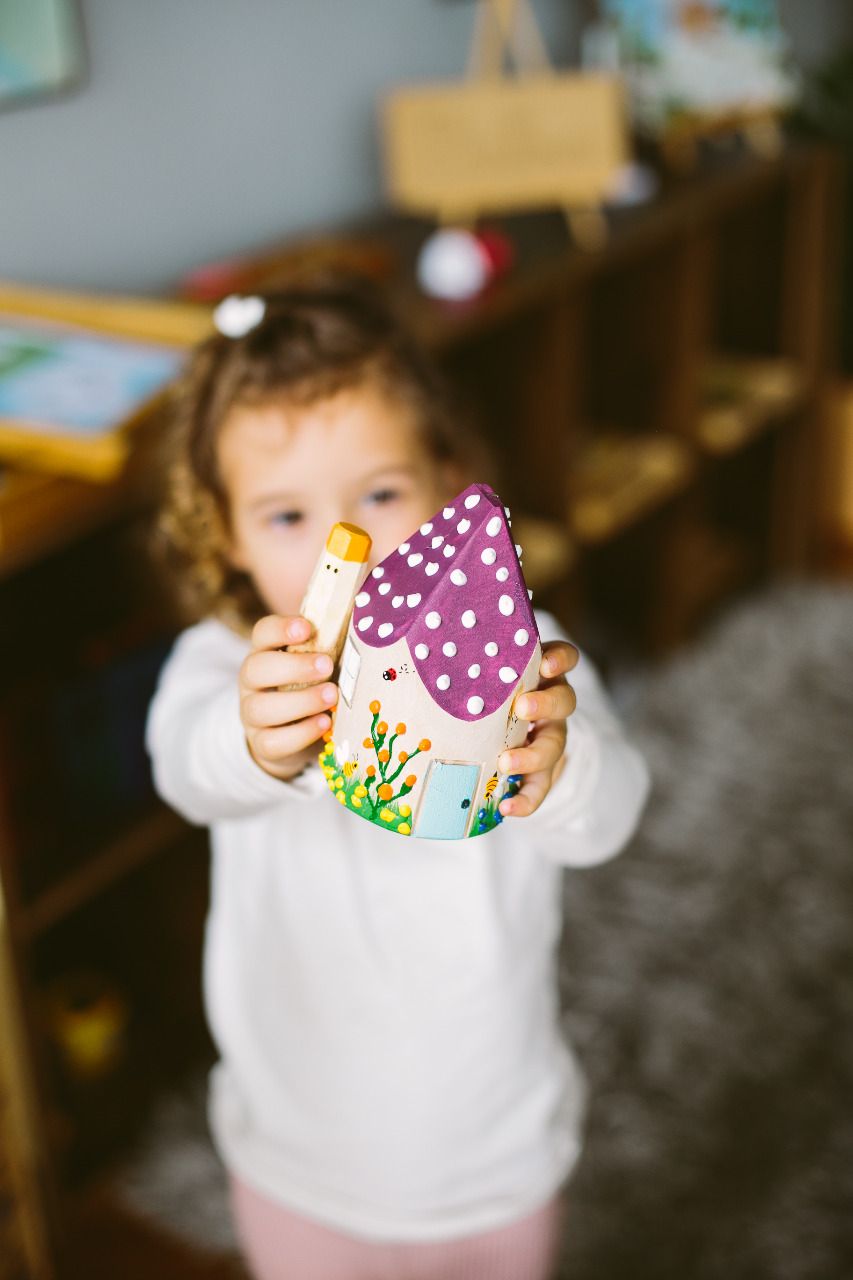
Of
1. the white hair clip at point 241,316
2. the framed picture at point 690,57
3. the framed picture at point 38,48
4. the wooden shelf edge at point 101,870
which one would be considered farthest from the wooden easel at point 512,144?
the white hair clip at point 241,316

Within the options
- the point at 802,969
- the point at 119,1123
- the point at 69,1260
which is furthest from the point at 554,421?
the point at 69,1260

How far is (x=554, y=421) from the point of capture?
2.07 meters

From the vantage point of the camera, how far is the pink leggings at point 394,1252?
2.97 feet

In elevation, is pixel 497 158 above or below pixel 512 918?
above

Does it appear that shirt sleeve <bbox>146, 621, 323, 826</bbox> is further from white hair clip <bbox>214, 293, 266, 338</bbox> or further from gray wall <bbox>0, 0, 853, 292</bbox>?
gray wall <bbox>0, 0, 853, 292</bbox>

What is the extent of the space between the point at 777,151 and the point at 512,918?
2224mm

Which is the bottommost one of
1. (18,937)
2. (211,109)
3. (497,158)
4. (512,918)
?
(18,937)

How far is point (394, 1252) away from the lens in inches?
35.7

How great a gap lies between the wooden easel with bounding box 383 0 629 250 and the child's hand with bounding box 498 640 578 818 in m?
1.57

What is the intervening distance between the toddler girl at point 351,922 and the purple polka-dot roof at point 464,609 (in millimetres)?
222

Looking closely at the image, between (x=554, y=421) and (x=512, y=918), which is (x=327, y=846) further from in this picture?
(x=554, y=421)

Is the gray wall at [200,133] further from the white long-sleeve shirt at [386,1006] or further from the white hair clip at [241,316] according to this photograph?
the white long-sleeve shirt at [386,1006]

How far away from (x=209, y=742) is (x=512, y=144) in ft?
5.22

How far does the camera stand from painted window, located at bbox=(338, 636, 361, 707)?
0.55 meters
